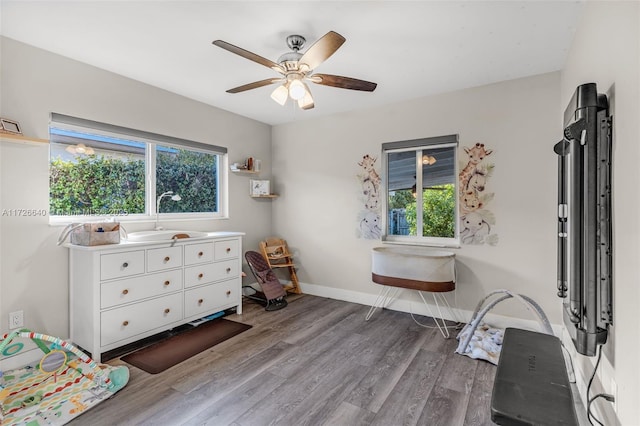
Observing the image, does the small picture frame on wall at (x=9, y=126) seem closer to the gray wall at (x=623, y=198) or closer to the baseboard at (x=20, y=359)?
the baseboard at (x=20, y=359)

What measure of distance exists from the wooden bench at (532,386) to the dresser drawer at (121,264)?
8.75 feet

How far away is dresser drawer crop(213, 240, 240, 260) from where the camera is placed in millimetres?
3326

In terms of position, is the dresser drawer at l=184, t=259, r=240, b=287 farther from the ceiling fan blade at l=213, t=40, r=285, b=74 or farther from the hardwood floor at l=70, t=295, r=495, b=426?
the ceiling fan blade at l=213, t=40, r=285, b=74

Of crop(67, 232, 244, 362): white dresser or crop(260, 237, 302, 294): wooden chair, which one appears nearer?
crop(67, 232, 244, 362): white dresser

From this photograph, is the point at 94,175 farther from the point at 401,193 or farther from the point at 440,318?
the point at 440,318

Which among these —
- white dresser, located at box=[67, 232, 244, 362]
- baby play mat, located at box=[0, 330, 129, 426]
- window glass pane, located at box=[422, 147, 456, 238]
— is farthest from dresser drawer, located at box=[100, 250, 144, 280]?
window glass pane, located at box=[422, 147, 456, 238]

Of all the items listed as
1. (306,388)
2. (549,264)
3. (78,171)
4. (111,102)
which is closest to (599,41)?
(549,264)

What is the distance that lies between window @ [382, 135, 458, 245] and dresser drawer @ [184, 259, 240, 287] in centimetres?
185

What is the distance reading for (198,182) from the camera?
380 centimetres

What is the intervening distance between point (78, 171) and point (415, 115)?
3.46 m

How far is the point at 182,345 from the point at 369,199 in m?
2.56

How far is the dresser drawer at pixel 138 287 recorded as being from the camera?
2441mm

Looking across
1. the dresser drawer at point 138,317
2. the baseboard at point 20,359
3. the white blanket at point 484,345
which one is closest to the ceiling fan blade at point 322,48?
the dresser drawer at point 138,317

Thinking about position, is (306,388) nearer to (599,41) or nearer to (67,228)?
(67,228)
